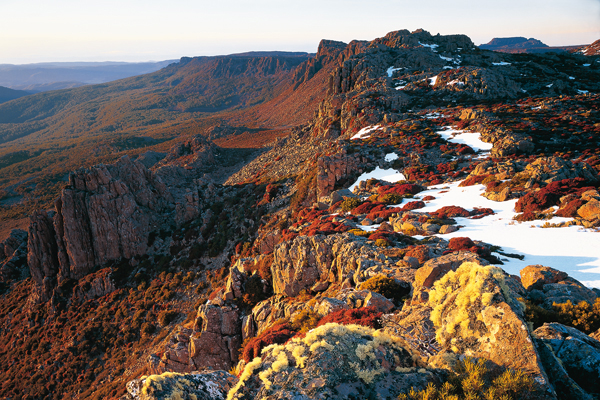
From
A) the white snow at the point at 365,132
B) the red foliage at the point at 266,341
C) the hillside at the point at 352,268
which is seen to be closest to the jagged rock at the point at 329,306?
the hillside at the point at 352,268

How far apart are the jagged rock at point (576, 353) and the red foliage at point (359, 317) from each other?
15.9ft

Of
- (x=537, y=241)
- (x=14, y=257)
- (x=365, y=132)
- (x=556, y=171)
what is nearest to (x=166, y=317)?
(x=537, y=241)

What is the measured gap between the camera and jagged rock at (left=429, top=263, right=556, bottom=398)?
6117 millimetres

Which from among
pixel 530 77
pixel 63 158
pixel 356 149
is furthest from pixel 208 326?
pixel 63 158

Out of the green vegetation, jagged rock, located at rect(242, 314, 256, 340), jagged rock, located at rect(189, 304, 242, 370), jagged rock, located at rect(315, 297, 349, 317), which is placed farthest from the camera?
jagged rock, located at rect(189, 304, 242, 370)

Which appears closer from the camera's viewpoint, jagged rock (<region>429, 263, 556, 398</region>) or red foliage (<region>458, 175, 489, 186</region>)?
jagged rock (<region>429, 263, 556, 398</region>)

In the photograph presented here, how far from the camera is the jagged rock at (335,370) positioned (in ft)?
20.3

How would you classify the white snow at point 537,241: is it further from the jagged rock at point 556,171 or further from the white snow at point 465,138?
the white snow at point 465,138

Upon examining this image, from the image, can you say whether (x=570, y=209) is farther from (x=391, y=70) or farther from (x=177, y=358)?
(x=391, y=70)

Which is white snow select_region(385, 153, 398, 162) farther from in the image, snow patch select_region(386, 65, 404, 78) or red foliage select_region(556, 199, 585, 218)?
snow patch select_region(386, 65, 404, 78)

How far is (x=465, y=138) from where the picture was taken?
47156mm

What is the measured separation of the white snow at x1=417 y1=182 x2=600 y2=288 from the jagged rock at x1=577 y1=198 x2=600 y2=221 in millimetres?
1016

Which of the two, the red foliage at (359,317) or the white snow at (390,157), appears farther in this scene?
the white snow at (390,157)

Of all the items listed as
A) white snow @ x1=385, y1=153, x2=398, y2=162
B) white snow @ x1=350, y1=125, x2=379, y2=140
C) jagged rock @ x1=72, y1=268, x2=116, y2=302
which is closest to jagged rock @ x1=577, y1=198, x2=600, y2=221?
white snow @ x1=385, y1=153, x2=398, y2=162
